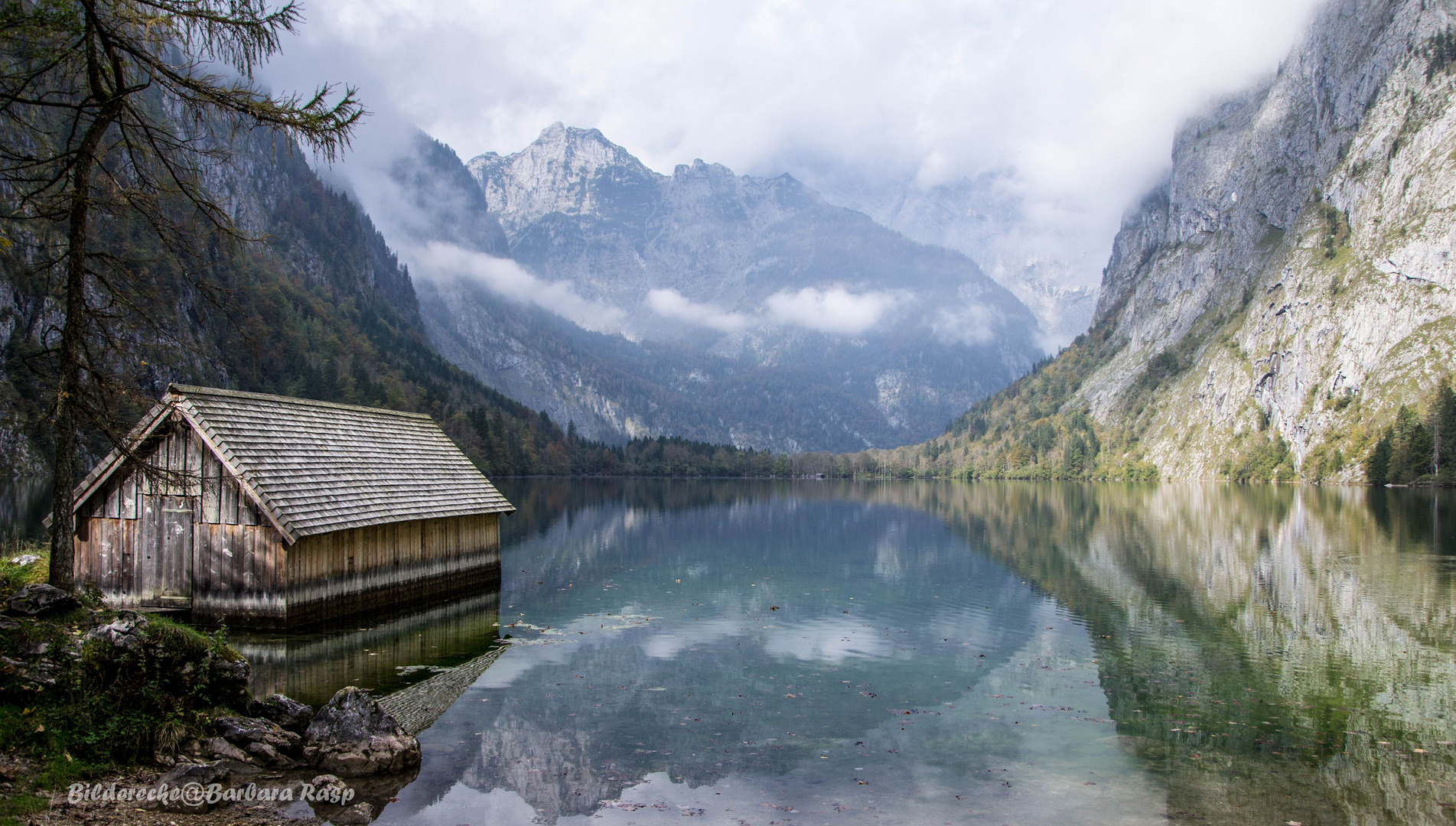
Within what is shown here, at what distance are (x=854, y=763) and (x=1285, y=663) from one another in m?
15.2

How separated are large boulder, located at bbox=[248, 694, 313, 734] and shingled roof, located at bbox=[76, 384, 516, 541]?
341 inches

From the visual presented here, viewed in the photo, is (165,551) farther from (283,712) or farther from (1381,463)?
(1381,463)

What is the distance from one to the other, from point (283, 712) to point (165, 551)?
38.7 ft

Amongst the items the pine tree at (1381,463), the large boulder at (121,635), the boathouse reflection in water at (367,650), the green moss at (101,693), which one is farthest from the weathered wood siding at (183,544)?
the pine tree at (1381,463)

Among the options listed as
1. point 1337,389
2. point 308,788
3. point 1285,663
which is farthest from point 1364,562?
point 1337,389

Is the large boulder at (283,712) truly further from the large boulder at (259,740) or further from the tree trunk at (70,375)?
the tree trunk at (70,375)

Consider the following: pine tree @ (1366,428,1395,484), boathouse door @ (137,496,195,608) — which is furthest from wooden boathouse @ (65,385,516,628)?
pine tree @ (1366,428,1395,484)

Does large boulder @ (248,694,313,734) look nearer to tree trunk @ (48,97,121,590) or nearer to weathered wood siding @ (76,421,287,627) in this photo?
tree trunk @ (48,97,121,590)

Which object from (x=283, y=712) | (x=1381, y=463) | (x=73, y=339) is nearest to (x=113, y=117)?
(x=73, y=339)

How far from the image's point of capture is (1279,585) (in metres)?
35.9

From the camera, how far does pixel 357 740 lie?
1366 cm

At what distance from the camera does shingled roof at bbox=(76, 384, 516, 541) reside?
22422 mm

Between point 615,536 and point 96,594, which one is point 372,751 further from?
point 615,536

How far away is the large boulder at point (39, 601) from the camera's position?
42.7 feet
